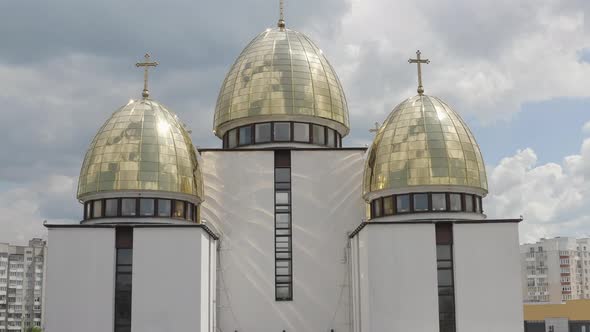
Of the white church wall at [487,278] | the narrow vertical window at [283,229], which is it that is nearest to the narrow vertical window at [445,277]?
the white church wall at [487,278]

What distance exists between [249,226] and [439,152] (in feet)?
31.1

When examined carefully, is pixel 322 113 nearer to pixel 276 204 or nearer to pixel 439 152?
pixel 276 204

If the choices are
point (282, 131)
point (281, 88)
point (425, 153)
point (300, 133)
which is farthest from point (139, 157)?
point (425, 153)

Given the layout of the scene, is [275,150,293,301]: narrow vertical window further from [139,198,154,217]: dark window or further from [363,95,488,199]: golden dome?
[139,198,154,217]: dark window

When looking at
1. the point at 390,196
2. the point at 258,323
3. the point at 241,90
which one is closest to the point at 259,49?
the point at 241,90

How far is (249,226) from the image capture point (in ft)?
111

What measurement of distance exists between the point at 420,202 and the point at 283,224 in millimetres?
6991

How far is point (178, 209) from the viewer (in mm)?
31078

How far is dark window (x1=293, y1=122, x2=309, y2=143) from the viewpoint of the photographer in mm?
35625

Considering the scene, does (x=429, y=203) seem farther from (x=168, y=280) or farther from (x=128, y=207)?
(x=128, y=207)

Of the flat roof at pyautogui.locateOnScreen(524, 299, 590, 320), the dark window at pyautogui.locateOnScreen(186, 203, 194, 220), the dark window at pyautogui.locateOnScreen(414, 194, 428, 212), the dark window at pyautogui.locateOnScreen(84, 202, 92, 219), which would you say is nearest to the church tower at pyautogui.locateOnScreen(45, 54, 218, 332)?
the dark window at pyautogui.locateOnScreen(84, 202, 92, 219)

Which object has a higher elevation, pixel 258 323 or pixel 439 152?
pixel 439 152

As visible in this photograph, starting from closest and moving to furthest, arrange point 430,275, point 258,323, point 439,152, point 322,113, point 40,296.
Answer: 1. point 430,275
2. point 439,152
3. point 258,323
4. point 322,113
5. point 40,296

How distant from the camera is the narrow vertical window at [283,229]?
33188 mm
